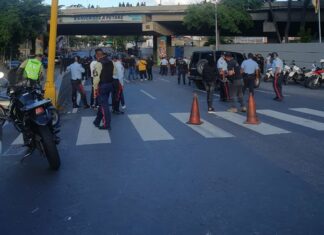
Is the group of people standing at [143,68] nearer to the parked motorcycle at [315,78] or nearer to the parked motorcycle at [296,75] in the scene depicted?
the parked motorcycle at [296,75]

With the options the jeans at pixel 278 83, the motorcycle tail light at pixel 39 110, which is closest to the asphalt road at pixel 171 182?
the motorcycle tail light at pixel 39 110

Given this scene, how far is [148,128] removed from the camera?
11.9 m

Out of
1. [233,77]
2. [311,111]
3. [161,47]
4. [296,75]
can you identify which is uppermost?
[161,47]

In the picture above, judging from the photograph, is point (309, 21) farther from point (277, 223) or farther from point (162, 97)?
point (277, 223)

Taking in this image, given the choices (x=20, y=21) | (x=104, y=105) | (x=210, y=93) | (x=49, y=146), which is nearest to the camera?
(x=49, y=146)

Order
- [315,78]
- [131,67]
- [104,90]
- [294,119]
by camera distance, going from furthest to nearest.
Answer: [131,67]
[315,78]
[294,119]
[104,90]

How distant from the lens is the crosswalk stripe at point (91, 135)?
10.1 meters

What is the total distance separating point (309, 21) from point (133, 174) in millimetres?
54371

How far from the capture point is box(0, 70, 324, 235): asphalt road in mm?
5230

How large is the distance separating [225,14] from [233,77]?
44.2 m

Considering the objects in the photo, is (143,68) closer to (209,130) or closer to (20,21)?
(209,130)

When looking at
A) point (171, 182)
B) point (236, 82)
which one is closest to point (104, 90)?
point (236, 82)

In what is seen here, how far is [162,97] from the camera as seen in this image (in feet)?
67.8

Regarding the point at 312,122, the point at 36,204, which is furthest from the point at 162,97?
the point at 36,204
